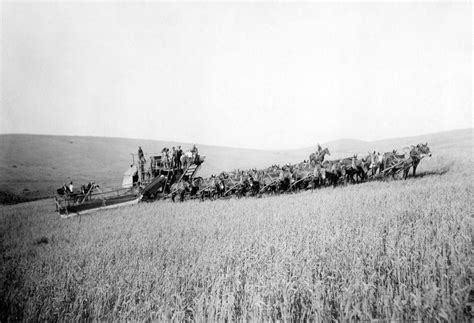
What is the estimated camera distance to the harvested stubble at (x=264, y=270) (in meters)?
3.17

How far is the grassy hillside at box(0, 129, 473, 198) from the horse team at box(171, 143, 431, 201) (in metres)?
13.5

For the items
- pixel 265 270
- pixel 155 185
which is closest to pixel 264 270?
pixel 265 270

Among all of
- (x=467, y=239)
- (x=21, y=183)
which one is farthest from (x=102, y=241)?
(x=21, y=183)

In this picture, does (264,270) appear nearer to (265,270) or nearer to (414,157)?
(265,270)

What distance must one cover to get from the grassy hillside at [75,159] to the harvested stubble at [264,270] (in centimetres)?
2544

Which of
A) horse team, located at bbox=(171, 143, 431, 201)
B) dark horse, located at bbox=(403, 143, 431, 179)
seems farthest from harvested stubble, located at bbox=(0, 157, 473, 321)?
horse team, located at bbox=(171, 143, 431, 201)

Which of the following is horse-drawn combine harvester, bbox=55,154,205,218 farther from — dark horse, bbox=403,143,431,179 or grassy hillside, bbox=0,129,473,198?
grassy hillside, bbox=0,129,473,198

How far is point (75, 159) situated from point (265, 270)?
53.0m

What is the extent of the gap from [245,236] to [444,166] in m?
17.3

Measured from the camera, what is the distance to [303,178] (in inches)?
634

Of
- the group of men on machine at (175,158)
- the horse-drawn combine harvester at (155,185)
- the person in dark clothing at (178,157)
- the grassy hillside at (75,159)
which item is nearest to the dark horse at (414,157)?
the grassy hillside at (75,159)

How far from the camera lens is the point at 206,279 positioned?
4.29 metres

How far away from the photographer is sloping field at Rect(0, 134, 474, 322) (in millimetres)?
3158

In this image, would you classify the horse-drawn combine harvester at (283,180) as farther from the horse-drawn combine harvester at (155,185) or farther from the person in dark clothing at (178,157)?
the person in dark clothing at (178,157)
